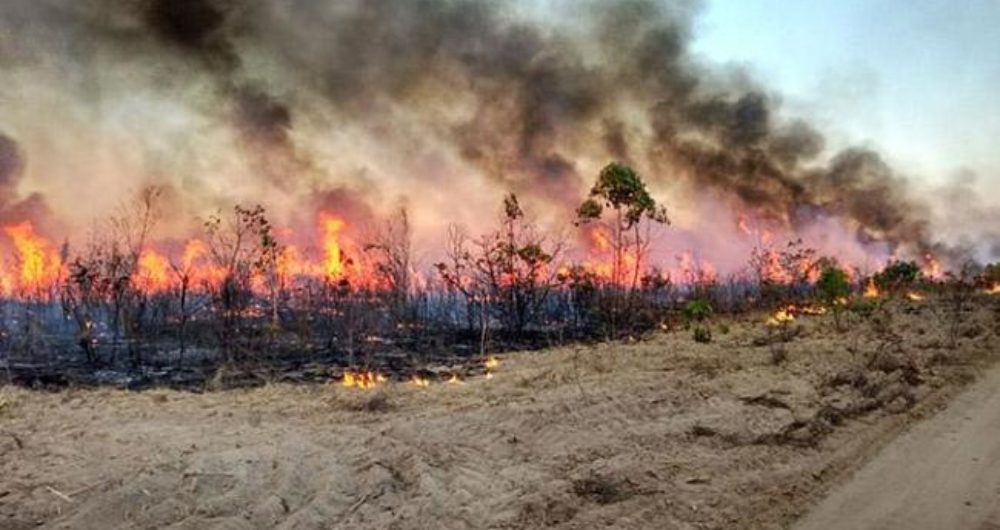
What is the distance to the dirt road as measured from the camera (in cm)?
785

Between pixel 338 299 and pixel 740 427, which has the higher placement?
pixel 338 299

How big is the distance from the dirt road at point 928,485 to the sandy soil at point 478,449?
361 mm

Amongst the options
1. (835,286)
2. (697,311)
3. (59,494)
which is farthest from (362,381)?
(835,286)

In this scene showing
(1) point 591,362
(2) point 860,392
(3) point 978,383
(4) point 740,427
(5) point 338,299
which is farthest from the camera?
(5) point 338,299

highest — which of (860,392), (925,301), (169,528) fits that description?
(925,301)

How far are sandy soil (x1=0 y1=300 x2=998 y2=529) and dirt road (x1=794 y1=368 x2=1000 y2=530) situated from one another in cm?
36

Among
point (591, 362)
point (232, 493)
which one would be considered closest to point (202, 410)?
point (232, 493)

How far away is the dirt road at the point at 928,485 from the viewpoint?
785 centimetres

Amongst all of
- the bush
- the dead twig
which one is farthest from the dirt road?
the bush

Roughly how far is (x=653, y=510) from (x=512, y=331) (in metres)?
27.7

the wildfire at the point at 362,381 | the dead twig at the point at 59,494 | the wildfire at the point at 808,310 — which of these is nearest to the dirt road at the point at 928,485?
the dead twig at the point at 59,494

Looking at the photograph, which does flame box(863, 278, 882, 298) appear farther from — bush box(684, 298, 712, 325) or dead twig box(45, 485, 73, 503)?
dead twig box(45, 485, 73, 503)

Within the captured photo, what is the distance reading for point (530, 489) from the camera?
354 inches

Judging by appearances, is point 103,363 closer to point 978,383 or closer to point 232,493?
point 232,493
